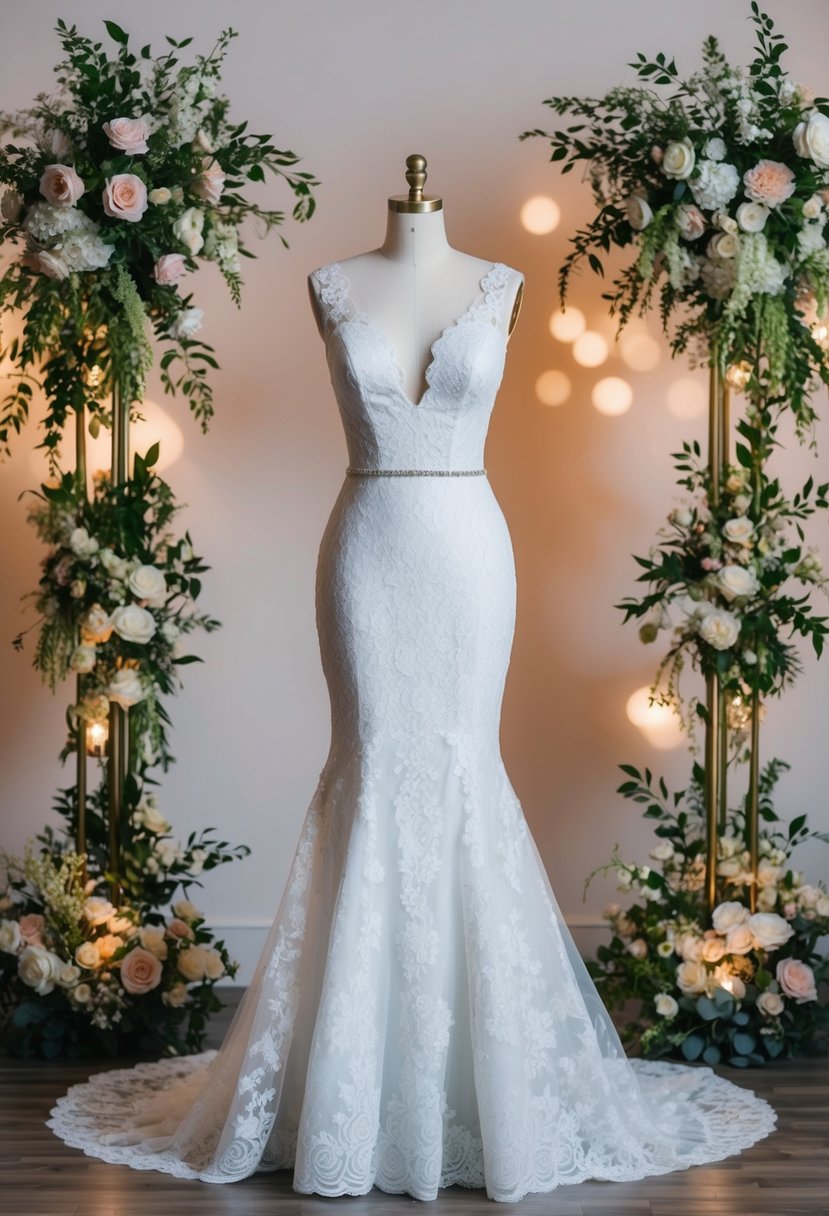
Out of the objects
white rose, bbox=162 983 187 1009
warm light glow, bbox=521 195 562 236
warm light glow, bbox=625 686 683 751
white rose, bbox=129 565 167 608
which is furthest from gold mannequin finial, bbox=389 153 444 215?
white rose, bbox=162 983 187 1009

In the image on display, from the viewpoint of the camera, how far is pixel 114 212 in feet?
11.1

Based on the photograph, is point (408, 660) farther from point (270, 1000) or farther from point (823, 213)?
point (823, 213)

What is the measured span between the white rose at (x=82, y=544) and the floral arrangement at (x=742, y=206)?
1.44 metres

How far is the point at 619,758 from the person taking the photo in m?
4.44

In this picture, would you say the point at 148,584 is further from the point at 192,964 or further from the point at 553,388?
the point at 553,388

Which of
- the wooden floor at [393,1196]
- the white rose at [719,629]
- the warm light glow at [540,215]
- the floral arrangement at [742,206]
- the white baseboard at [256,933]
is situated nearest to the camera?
the wooden floor at [393,1196]

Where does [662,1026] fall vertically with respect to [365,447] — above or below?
below

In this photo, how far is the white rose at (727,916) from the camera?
3.73 metres

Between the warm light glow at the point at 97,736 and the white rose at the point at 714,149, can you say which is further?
the warm light glow at the point at 97,736

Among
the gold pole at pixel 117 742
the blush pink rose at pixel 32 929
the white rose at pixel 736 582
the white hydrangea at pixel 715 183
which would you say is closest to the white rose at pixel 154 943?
the gold pole at pixel 117 742

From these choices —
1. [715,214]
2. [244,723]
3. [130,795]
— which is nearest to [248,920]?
[244,723]

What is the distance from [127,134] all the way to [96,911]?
71.6 inches

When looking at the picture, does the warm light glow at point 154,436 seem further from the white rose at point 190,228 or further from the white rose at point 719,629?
the white rose at point 719,629

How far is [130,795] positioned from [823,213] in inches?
84.6
